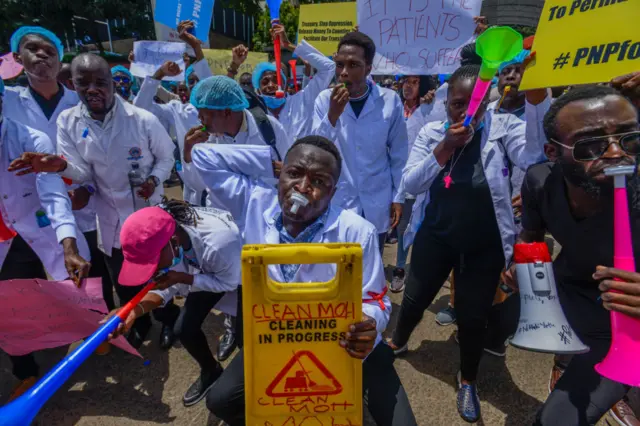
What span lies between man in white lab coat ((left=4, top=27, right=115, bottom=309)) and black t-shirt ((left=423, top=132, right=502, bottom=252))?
2.66 m

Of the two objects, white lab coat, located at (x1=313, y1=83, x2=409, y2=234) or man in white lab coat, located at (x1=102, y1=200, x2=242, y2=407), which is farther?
white lab coat, located at (x1=313, y1=83, x2=409, y2=234)

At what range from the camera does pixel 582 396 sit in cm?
164

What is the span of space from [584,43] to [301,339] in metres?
1.87

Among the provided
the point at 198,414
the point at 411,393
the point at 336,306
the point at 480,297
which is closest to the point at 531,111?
the point at 480,297

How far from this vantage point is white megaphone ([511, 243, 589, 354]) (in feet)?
5.41

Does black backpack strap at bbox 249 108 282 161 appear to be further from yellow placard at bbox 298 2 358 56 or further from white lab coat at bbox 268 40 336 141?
yellow placard at bbox 298 2 358 56

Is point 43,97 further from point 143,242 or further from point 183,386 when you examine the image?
point 183,386

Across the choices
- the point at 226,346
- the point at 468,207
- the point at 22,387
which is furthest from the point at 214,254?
the point at 22,387

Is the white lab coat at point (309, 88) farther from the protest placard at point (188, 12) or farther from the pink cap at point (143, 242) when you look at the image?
the pink cap at point (143, 242)

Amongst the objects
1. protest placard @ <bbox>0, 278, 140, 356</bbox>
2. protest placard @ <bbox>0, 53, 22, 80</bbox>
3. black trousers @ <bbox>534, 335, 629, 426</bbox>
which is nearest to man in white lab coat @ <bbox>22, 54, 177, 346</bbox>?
protest placard @ <bbox>0, 278, 140, 356</bbox>

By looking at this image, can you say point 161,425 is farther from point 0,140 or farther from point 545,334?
point 545,334

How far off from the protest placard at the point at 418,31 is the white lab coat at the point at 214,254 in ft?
6.50

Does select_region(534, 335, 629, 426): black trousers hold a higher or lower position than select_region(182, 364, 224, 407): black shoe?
higher

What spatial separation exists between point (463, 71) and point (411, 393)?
2016mm
